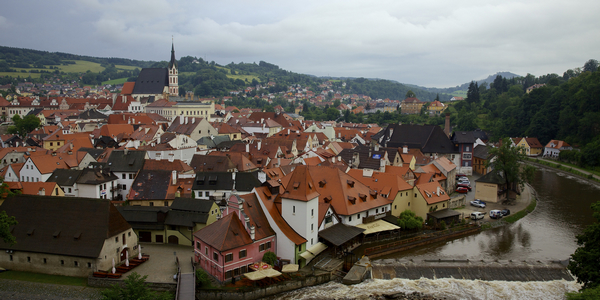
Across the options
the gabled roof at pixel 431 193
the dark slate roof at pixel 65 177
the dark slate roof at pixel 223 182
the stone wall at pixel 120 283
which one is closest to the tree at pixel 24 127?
the dark slate roof at pixel 65 177

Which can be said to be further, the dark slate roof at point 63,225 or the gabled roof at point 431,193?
the gabled roof at point 431,193

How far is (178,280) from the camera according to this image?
24.3m

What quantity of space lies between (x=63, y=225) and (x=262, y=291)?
14242 mm

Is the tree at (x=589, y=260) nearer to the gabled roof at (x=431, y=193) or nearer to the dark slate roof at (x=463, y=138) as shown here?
the gabled roof at (x=431, y=193)

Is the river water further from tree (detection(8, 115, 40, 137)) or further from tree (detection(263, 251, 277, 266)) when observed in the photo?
tree (detection(8, 115, 40, 137))

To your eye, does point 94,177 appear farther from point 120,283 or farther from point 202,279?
point 202,279

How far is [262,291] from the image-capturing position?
2516cm

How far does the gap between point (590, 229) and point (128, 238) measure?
95.1 feet

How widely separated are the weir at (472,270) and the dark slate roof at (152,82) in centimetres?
10606

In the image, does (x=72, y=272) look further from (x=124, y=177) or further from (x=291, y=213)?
(x=124, y=177)

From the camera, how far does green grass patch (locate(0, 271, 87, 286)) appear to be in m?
25.1

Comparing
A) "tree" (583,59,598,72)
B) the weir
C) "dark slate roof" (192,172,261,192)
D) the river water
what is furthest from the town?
"tree" (583,59,598,72)

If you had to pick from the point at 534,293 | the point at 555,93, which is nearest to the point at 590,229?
the point at 534,293

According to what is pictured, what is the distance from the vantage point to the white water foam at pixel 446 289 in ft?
84.6
